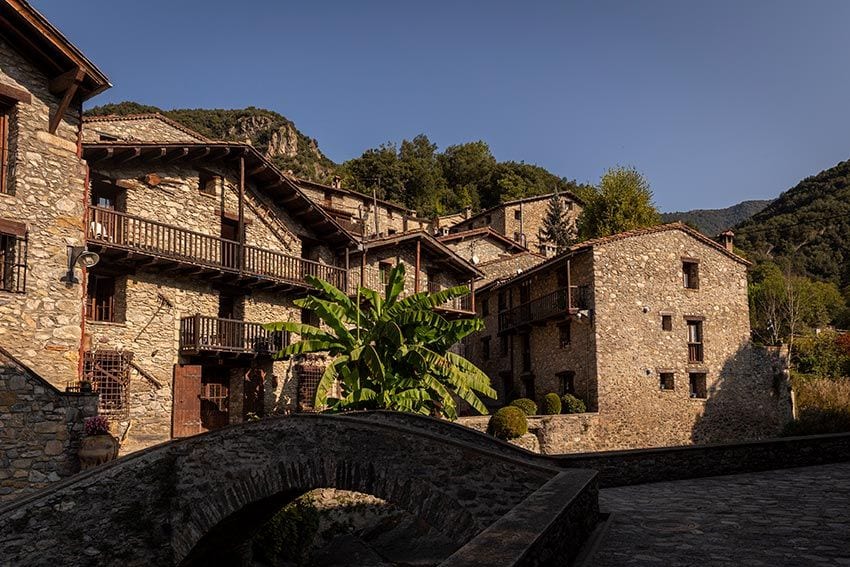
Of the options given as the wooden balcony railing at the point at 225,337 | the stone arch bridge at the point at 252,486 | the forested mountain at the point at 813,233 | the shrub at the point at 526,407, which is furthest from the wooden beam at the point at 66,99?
the forested mountain at the point at 813,233

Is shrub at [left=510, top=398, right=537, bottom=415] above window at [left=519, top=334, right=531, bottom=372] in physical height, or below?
below

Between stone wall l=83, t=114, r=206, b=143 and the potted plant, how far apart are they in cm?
1487

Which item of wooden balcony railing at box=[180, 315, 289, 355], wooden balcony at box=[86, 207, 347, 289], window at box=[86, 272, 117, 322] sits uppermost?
wooden balcony at box=[86, 207, 347, 289]

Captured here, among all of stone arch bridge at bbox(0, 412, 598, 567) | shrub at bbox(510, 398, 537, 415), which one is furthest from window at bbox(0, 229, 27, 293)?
shrub at bbox(510, 398, 537, 415)

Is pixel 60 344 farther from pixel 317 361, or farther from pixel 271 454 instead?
pixel 317 361

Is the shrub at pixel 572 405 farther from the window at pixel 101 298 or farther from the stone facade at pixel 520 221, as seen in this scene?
the stone facade at pixel 520 221

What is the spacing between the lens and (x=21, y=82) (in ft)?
52.3

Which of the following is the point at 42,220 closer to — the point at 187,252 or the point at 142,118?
the point at 187,252

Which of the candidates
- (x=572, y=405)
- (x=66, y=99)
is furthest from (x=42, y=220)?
(x=572, y=405)

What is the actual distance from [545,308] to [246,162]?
13.9 metres

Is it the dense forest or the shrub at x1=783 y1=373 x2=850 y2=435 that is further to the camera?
the dense forest

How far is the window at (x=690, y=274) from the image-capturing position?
94.8 ft

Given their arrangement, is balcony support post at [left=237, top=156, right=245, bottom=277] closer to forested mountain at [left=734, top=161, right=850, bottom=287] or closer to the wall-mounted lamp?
the wall-mounted lamp

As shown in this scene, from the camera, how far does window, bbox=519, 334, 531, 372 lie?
31797 millimetres
